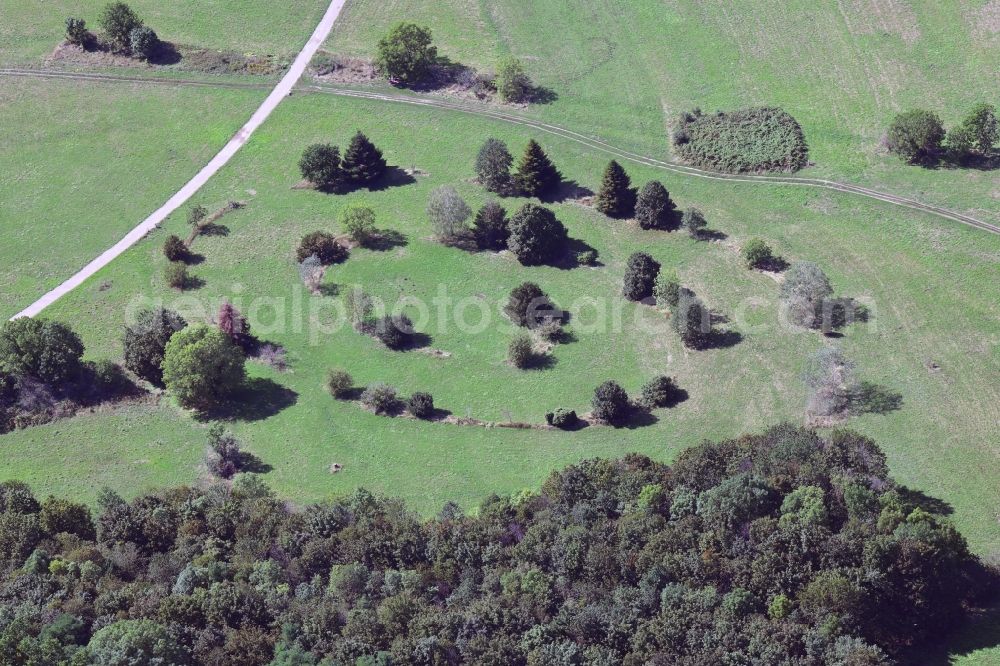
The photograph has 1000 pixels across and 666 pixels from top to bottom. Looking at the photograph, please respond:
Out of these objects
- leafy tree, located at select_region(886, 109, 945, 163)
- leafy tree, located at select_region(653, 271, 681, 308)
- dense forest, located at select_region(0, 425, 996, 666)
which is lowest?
dense forest, located at select_region(0, 425, 996, 666)

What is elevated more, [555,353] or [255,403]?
[555,353]

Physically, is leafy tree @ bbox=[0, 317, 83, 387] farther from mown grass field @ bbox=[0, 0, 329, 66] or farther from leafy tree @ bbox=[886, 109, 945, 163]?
leafy tree @ bbox=[886, 109, 945, 163]

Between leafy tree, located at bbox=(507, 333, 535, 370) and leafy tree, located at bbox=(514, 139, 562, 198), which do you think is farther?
leafy tree, located at bbox=(514, 139, 562, 198)

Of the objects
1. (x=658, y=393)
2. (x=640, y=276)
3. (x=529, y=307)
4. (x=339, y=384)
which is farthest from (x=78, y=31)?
(x=658, y=393)

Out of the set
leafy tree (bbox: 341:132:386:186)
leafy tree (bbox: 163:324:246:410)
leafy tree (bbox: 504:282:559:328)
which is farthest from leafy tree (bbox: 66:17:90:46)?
leafy tree (bbox: 504:282:559:328)

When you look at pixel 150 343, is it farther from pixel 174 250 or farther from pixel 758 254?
pixel 758 254

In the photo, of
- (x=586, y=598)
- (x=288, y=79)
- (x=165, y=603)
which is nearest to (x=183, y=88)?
(x=288, y=79)

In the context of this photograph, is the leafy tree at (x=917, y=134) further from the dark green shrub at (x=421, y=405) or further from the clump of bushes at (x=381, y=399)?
the clump of bushes at (x=381, y=399)
